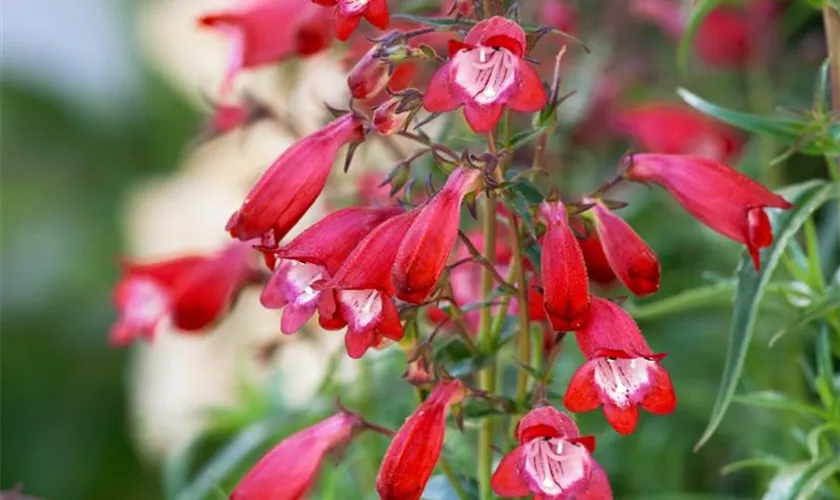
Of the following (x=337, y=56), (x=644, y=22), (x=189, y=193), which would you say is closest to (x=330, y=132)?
(x=337, y=56)

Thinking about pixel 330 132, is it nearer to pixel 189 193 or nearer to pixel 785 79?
pixel 785 79

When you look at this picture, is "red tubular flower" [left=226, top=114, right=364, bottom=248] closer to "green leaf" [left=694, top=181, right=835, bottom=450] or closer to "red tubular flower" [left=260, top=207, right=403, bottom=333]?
"red tubular flower" [left=260, top=207, right=403, bottom=333]

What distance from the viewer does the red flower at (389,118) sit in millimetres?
536

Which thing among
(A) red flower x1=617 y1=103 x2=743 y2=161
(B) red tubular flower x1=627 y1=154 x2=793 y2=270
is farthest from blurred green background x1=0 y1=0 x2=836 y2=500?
(B) red tubular flower x1=627 y1=154 x2=793 y2=270

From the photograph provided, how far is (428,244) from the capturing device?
510 mm

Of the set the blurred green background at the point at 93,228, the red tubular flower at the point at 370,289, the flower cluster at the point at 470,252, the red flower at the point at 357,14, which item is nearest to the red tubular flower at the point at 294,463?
the flower cluster at the point at 470,252

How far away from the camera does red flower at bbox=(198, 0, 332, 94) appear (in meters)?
0.79

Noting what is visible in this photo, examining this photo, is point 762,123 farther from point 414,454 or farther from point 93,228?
point 93,228

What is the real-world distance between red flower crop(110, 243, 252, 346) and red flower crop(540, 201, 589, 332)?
15.3 inches

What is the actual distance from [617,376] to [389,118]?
0.15 m

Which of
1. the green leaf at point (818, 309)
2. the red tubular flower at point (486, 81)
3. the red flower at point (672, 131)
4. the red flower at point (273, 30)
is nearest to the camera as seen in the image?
the red tubular flower at point (486, 81)

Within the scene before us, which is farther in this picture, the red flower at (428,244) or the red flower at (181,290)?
the red flower at (181,290)

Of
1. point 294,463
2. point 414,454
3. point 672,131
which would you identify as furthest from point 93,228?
point 414,454

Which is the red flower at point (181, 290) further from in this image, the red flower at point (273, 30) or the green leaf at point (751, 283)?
the green leaf at point (751, 283)
